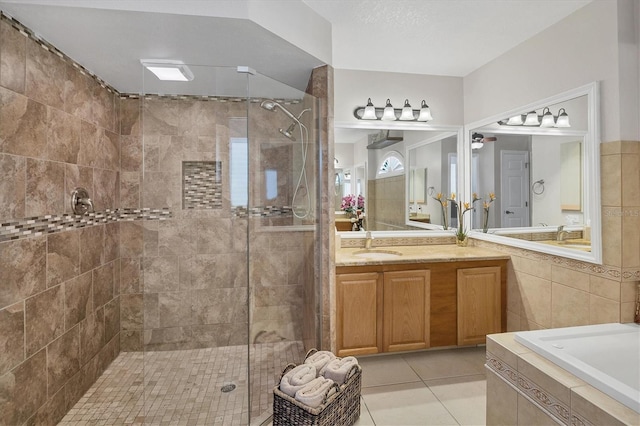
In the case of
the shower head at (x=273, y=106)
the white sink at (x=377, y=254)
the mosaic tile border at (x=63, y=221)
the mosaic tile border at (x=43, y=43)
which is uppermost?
the mosaic tile border at (x=43, y=43)

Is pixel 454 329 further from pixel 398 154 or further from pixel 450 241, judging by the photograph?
pixel 398 154

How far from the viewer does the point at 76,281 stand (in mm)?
2191

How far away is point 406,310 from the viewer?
102 inches

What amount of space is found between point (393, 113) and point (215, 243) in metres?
2.02

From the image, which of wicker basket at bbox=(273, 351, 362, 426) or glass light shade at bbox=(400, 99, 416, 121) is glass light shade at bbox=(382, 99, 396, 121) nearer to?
glass light shade at bbox=(400, 99, 416, 121)

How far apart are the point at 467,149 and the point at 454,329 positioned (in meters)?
1.73

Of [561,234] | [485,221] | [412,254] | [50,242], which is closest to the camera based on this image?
[50,242]

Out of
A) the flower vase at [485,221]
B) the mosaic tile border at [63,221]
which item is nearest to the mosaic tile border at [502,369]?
the flower vase at [485,221]

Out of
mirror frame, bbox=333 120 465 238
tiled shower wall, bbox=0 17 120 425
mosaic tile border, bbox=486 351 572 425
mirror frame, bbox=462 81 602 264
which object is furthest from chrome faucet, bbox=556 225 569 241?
tiled shower wall, bbox=0 17 120 425

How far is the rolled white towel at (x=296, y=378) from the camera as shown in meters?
1.79

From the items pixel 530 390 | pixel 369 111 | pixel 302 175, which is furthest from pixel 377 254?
pixel 530 390

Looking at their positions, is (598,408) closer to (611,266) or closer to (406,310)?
(611,266)

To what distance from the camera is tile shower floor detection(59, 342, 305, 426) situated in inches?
76.5

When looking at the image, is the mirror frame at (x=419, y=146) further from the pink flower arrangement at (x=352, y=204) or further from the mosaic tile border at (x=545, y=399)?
the mosaic tile border at (x=545, y=399)
